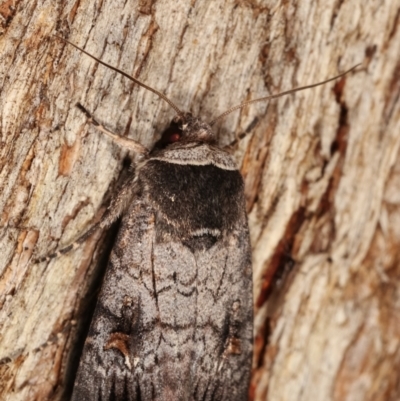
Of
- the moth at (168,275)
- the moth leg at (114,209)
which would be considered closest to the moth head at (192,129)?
the moth at (168,275)

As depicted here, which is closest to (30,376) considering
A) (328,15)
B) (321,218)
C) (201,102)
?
(201,102)

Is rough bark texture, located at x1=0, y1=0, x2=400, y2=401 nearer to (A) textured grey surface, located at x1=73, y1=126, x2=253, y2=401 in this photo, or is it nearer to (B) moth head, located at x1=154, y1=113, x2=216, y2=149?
(B) moth head, located at x1=154, y1=113, x2=216, y2=149

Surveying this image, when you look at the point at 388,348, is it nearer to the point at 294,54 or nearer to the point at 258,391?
the point at 258,391

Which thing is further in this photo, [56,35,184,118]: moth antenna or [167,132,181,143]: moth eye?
[167,132,181,143]: moth eye

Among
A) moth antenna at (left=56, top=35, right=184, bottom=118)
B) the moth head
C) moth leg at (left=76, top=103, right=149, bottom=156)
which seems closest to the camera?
moth antenna at (left=56, top=35, right=184, bottom=118)

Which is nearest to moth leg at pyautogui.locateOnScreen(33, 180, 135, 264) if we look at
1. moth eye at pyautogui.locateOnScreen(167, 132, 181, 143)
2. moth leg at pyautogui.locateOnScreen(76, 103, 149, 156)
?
moth leg at pyautogui.locateOnScreen(76, 103, 149, 156)

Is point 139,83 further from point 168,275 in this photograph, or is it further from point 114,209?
point 168,275

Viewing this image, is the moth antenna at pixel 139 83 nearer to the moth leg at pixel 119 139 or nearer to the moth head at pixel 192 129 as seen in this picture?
the moth head at pixel 192 129

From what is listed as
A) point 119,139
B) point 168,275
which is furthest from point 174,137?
point 168,275
